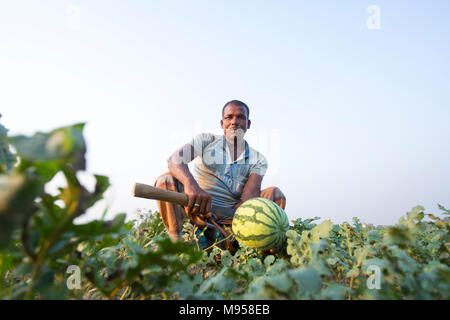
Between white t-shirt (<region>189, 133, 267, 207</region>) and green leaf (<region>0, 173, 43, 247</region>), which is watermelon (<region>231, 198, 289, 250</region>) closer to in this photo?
white t-shirt (<region>189, 133, 267, 207</region>)

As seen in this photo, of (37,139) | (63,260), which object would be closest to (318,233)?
(63,260)

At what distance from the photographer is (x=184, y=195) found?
10.0 feet

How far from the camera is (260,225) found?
2525 mm

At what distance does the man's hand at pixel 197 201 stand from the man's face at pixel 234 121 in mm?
1690

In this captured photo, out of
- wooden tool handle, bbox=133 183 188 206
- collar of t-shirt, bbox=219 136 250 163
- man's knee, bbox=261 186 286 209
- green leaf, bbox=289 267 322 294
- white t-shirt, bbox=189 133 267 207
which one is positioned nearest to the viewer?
green leaf, bbox=289 267 322 294

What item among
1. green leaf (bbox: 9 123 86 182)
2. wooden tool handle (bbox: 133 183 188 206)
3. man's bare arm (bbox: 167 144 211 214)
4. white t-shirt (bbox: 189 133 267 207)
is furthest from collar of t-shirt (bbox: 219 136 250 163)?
green leaf (bbox: 9 123 86 182)

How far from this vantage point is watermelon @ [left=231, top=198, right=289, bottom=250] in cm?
252

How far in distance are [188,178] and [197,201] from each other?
1.19 ft

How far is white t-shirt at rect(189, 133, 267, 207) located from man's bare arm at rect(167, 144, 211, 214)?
226 millimetres

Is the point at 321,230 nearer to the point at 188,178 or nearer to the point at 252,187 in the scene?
the point at 188,178

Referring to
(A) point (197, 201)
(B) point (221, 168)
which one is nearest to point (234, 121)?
(B) point (221, 168)

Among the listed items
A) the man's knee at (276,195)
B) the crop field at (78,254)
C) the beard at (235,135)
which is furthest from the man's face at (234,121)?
the crop field at (78,254)

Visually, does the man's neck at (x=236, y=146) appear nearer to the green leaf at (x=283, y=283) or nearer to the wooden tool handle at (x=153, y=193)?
the wooden tool handle at (x=153, y=193)
